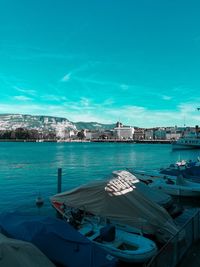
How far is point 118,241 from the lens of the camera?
40.5 ft

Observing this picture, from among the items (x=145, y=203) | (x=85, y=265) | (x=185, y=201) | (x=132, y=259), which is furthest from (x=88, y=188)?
(x=185, y=201)

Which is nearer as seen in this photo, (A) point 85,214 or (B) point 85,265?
(B) point 85,265

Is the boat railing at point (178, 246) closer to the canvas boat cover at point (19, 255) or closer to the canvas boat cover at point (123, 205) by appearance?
the canvas boat cover at point (123, 205)

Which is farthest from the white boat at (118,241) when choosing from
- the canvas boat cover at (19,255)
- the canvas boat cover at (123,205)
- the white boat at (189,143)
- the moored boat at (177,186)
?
the white boat at (189,143)

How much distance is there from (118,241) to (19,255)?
579cm

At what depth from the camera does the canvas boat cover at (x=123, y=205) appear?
1343 cm

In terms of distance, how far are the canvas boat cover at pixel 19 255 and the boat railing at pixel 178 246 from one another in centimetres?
316

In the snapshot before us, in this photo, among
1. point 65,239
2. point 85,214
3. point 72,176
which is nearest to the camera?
point 65,239

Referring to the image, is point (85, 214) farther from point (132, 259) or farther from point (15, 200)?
point (15, 200)

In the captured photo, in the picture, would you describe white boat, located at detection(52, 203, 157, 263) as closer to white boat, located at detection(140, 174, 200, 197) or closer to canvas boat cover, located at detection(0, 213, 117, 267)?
canvas boat cover, located at detection(0, 213, 117, 267)

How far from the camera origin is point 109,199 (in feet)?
47.6

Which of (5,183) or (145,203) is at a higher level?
(145,203)

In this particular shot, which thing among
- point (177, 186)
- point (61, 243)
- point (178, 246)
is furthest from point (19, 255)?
point (177, 186)

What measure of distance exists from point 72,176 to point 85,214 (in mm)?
30254
